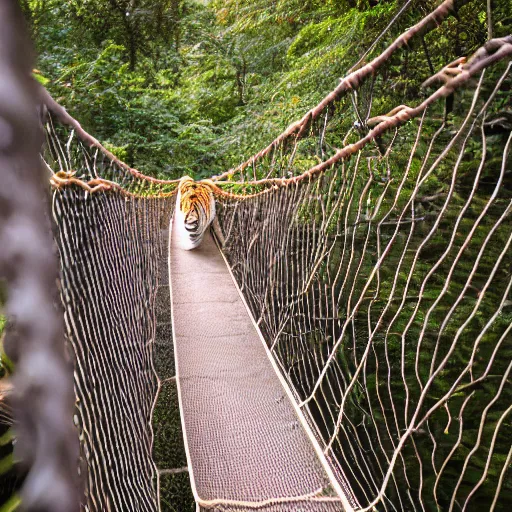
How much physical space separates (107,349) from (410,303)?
1055 millimetres

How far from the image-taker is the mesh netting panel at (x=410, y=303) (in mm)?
899

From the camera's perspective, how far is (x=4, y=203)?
127 mm

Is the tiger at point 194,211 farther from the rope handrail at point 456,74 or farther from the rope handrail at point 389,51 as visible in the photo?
the rope handrail at point 456,74

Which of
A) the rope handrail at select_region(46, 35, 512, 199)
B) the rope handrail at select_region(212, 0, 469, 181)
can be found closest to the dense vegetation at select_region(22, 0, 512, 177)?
the rope handrail at select_region(212, 0, 469, 181)

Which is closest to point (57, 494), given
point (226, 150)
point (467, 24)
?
point (467, 24)

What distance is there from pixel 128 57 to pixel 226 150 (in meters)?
2.59

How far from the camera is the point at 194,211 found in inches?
135

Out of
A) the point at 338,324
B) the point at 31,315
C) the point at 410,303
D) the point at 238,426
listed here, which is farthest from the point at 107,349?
the point at 410,303

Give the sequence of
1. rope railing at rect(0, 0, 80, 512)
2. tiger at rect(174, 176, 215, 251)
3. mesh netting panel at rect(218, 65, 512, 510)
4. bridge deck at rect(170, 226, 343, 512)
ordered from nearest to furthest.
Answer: rope railing at rect(0, 0, 80, 512), mesh netting panel at rect(218, 65, 512, 510), bridge deck at rect(170, 226, 343, 512), tiger at rect(174, 176, 215, 251)

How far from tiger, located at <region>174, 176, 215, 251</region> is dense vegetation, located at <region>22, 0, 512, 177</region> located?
0.73m

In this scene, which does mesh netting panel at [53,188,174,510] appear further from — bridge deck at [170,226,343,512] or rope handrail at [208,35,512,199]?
rope handrail at [208,35,512,199]

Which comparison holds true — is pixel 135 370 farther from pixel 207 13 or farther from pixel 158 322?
pixel 207 13

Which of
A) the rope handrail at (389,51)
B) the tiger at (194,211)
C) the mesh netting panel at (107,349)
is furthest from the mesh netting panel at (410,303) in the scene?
the tiger at (194,211)

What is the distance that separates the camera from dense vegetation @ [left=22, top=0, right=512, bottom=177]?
2.78m
